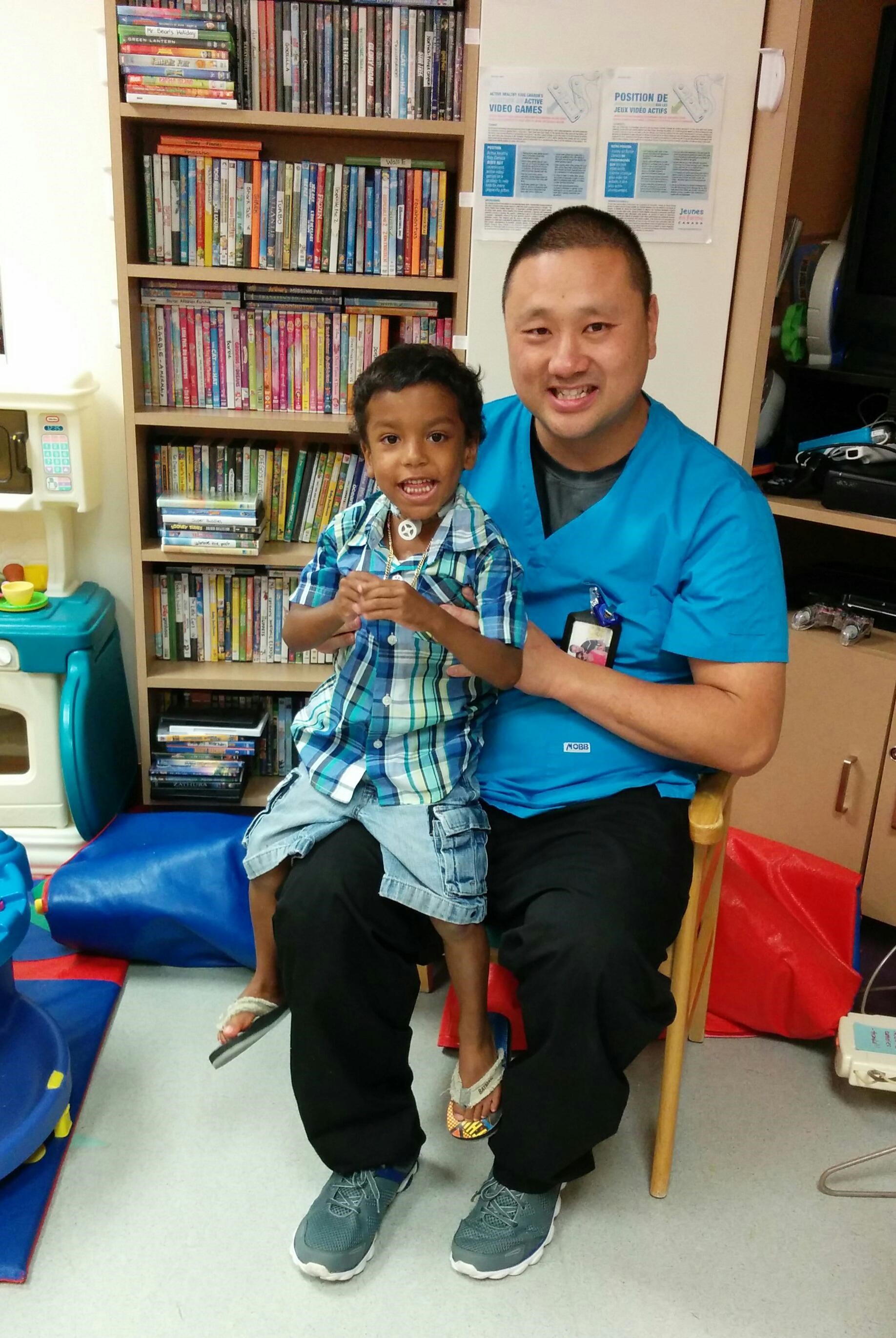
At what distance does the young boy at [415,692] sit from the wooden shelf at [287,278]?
90cm

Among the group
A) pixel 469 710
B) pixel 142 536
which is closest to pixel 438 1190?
pixel 469 710

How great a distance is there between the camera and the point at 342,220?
2.33 meters

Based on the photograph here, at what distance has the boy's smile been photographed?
54.6 inches

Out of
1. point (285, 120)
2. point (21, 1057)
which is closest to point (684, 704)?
point (21, 1057)

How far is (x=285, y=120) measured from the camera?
7.11 ft

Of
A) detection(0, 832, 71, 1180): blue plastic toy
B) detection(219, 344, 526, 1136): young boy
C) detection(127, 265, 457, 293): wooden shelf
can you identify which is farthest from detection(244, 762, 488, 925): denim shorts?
detection(127, 265, 457, 293): wooden shelf

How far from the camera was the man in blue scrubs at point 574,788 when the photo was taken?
1381 millimetres

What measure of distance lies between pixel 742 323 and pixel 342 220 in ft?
2.82

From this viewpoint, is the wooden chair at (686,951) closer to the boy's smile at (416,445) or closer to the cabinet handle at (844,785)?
the boy's smile at (416,445)

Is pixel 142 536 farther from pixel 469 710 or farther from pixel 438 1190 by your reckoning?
pixel 438 1190

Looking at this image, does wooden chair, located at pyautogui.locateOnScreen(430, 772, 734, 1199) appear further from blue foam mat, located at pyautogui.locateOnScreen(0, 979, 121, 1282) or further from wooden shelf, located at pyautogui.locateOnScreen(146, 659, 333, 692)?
wooden shelf, located at pyautogui.locateOnScreen(146, 659, 333, 692)

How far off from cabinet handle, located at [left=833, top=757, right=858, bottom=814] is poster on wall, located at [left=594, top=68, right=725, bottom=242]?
3.58ft

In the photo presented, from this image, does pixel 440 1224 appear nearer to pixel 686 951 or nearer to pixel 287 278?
pixel 686 951

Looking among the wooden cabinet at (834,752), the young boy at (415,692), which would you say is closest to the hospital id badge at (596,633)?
the young boy at (415,692)
